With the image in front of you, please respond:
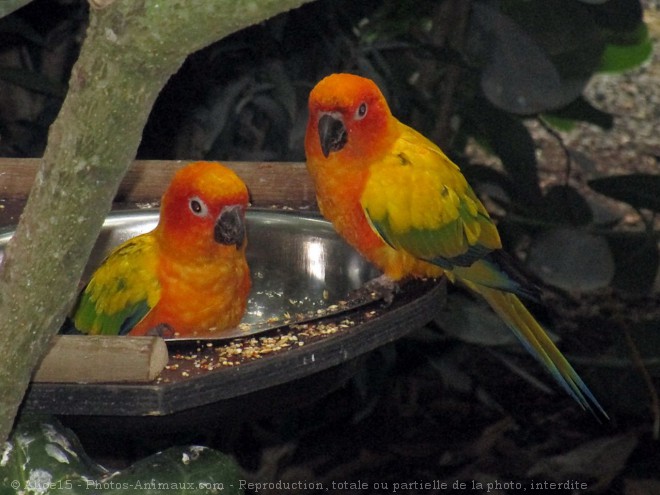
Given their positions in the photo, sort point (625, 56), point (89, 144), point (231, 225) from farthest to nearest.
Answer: point (625, 56) → point (231, 225) → point (89, 144)

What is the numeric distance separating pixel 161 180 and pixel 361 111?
42 centimetres

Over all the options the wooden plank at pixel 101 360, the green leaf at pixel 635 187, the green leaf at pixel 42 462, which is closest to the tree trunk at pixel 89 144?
the wooden plank at pixel 101 360

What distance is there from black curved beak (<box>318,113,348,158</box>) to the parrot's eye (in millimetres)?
34

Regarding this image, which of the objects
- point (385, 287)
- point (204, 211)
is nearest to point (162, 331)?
point (204, 211)

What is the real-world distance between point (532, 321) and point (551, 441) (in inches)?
53.0

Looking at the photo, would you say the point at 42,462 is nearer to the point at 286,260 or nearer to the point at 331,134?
the point at 286,260

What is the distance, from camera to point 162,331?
1.78 meters

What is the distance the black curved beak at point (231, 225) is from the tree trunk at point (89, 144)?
2.24ft

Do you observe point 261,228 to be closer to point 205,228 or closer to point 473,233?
point 205,228

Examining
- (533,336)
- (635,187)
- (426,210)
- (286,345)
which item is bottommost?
(635,187)

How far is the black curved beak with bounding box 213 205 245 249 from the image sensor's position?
1647mm

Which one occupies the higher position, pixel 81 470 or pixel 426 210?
pixel 81 470

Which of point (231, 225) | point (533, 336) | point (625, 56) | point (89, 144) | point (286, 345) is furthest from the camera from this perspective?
point (625, 56)

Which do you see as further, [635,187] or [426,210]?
[635,187]
